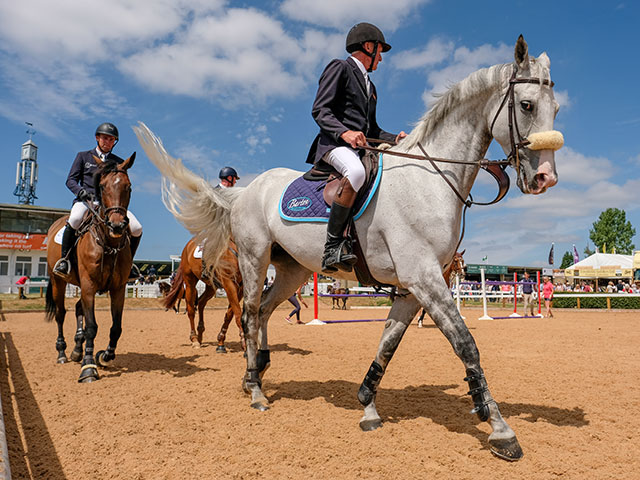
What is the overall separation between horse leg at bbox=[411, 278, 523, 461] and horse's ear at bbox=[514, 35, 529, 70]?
1735 mm

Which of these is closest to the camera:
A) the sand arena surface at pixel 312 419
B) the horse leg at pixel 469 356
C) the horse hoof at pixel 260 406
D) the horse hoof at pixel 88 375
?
the sand arena surface at pixel 312 419

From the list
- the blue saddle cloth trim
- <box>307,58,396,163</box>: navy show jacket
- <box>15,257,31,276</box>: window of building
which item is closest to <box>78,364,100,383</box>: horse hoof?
the blue saddle cloth trim

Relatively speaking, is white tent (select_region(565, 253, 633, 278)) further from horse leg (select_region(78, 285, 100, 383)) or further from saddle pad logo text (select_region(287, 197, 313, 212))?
horse leg (select_region(78, 285, 100, 383))

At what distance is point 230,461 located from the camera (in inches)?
112

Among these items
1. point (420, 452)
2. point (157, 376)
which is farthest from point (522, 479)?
point (157, 376)

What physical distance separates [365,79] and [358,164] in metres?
1.02

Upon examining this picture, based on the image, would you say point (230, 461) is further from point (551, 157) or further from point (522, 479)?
point (551, 157)

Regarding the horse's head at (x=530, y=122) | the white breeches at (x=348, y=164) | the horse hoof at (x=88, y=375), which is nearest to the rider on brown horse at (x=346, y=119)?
the white breeches at (x=348, y=164)

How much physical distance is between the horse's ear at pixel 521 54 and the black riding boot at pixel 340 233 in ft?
5.16

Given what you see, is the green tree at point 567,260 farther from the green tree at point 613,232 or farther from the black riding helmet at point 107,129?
the black riding helmet at point 107,129

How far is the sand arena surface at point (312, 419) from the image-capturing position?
2756 mm

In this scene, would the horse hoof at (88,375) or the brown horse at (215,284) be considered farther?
the brown horse at (215,284)

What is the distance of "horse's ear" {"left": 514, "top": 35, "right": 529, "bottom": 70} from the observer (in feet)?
10.7

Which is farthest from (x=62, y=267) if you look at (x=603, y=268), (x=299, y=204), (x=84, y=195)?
(x=603, y=268)
